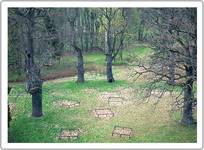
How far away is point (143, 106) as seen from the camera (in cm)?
2486

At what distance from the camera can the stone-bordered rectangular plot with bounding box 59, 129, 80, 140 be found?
1984cm

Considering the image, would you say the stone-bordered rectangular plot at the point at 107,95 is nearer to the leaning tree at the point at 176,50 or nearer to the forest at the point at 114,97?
the forest at the point at 114,97

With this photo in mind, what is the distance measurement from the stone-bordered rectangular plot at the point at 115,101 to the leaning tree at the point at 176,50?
580 cm

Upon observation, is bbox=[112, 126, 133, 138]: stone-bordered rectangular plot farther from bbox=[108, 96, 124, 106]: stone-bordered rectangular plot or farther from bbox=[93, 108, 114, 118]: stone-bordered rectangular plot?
bbox=[108, 96, 124, 106]: stone-bordered rectangular plot

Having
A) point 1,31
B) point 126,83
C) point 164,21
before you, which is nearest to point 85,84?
point 126,83

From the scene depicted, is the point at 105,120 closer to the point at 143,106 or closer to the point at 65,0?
the point at 143,106

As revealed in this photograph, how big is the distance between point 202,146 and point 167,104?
11.3m

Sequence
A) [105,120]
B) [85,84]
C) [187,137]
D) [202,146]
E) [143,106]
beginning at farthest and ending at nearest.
→ [85,84]
[143,106]
[105,120]
[187,137]
[202,146]

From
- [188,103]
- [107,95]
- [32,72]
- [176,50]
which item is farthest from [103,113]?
[176,50]

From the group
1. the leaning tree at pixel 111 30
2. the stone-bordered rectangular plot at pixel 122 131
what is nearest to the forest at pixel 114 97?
the stone-bordered rectangular plot at pixel 122 131

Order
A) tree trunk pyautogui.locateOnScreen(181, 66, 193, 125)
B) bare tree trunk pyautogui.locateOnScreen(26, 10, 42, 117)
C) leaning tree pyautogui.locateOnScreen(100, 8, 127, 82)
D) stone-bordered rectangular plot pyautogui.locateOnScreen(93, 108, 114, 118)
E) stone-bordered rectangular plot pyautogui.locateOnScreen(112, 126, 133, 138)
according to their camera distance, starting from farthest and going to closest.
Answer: leaning tree pyautogui.locateOnScreen(100, 8, 127, 82) < stone-bordered rectangular plot pyautogui.locateOnScreen(93, 108, 114, 118) < bare tree trunk pyautogui.locateOnScreen(26, 10, 42, 117) < stone-bordered rectangular plot pyautogui.locateOnScreen(112, 126, 133, 138) < tree trunk pyautogui.locateOnScreen(181, 66, 193, 125)

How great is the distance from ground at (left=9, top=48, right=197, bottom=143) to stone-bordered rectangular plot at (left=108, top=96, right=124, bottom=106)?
0.21m

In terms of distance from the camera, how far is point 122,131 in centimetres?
2041

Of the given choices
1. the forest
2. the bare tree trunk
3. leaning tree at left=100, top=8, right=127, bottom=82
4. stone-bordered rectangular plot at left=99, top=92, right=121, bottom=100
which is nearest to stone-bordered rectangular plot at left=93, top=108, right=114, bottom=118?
the forest
